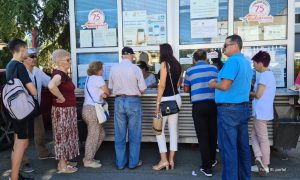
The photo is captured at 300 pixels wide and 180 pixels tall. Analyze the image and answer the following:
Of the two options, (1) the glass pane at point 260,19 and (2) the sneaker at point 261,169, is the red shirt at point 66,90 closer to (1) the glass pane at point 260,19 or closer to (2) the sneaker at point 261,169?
(2) the sneaker at point 261,169

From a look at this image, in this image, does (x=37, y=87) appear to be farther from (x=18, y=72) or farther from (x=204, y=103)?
(x=204, y=103)

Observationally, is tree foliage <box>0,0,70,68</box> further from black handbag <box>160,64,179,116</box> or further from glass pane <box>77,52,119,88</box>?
black handbag <box>160,64,179,116</box>

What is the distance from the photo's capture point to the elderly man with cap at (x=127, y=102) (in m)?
→ 4.91

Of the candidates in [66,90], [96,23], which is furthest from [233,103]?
[96,23]

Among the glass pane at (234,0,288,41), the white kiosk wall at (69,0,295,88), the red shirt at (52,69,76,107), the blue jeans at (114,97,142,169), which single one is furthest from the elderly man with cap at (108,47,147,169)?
the glass pane at (234,0,288,41)

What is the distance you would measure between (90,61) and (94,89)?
1.59 metres

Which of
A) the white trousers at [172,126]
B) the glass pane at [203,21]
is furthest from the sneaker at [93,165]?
the glass pane at [203,21]

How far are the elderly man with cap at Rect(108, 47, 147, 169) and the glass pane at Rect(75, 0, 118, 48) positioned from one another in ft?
5.22

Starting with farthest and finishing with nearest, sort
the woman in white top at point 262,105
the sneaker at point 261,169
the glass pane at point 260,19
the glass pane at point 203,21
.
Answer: the glass pane at point 203,21
the glass pane at point 260,19
the sneaker at point 261,169
the woman in white top at point 262,105

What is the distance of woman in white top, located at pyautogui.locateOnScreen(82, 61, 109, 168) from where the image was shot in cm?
507

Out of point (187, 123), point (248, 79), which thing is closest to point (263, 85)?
point (248, 79)

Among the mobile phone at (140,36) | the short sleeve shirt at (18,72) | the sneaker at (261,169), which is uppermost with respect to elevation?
the mobile phone at (140,36)

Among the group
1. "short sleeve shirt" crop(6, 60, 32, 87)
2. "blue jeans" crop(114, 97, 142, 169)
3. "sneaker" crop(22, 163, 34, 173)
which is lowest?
"sneaker" crop(22, 163, 34, 173)

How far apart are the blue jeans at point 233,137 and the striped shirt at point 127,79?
4.39 feet
